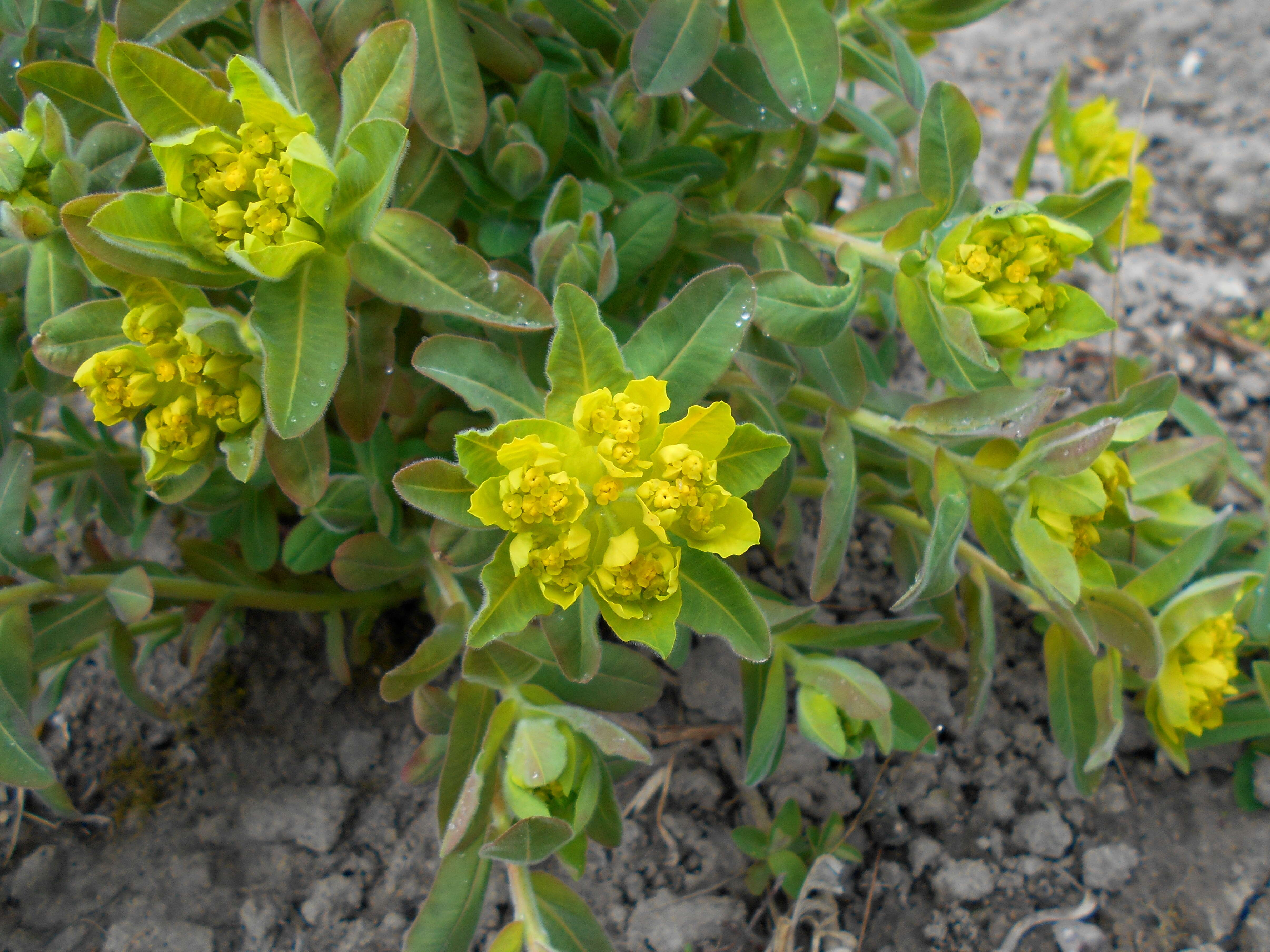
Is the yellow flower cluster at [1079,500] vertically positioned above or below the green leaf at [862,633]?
above

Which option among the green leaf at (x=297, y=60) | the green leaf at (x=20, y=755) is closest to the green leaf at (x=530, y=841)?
the green leaf at (x=20, y=755)

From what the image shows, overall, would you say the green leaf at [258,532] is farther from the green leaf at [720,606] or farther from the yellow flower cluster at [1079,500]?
the yellow flower cluster at [1079,500]

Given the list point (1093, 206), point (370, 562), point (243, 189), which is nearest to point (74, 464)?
point (370, 562)

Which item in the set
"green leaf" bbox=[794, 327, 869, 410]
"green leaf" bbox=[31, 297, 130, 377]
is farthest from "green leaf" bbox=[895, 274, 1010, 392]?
"green leaf" bbox=[31, 297, 130, 377]

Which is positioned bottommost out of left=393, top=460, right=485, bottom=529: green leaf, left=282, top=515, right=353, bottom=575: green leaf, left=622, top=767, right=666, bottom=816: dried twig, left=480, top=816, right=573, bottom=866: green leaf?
left=622, top=767, right=666, bottom=816: dried twig

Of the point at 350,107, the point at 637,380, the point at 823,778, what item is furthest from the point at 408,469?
the point at 823,778

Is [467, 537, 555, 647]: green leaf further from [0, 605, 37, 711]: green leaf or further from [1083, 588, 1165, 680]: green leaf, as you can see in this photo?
[1083, 588, 1165, 680]: green leaf
